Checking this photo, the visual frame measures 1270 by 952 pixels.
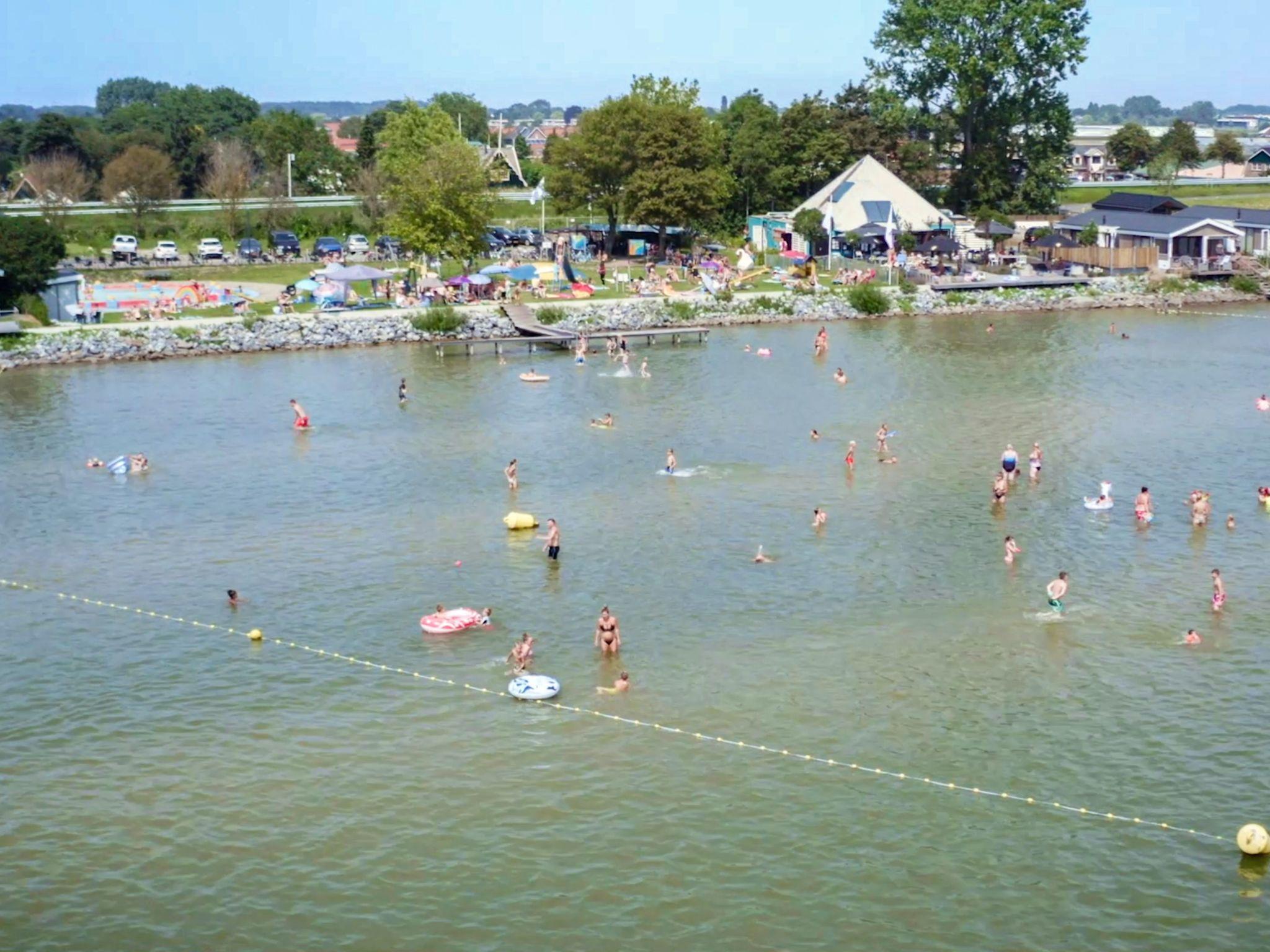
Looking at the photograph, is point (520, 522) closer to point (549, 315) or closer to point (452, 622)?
point (452, 622)

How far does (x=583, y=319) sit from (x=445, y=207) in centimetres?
1112

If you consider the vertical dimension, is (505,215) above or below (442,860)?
above

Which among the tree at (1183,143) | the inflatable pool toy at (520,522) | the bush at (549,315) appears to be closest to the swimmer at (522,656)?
the inflatable pool toy at (520,522)

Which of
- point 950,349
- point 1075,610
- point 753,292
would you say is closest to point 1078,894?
point 1075,610

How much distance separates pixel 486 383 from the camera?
2215 inches

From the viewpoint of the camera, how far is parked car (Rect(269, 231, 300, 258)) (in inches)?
3452

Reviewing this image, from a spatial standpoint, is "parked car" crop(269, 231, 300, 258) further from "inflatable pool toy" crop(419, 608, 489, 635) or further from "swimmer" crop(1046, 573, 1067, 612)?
"swimmer" crop(1046, 573, 1067, 612)

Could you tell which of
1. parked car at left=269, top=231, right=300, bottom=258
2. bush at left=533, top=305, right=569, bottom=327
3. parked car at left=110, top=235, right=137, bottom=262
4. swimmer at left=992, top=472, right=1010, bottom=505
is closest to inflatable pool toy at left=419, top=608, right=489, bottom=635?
swimmer at left=992, top=472, right=1010, bottom=505

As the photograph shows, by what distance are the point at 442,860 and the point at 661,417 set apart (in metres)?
29.1

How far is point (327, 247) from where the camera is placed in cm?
8694

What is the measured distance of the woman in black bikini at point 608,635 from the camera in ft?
91.1

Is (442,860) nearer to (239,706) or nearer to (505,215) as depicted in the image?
(239,706)

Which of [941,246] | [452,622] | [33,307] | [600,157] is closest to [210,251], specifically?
[33,307]

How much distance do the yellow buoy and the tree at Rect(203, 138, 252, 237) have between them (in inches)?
3259
